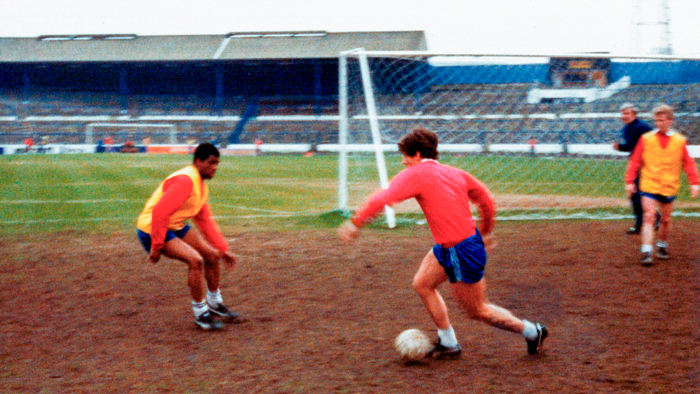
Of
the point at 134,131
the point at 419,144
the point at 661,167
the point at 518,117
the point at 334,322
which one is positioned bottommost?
the point at 334,322

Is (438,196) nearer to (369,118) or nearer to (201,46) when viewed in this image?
(369,118)

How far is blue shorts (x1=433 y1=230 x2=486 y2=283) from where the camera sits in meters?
4.10

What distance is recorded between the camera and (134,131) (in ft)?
125

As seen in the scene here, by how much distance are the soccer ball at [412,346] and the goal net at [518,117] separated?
577 cm

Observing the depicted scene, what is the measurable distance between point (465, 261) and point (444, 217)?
32cm

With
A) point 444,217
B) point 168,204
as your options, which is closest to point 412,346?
point 444,217

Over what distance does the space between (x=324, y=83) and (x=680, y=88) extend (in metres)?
31.2

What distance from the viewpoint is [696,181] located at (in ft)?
23.0

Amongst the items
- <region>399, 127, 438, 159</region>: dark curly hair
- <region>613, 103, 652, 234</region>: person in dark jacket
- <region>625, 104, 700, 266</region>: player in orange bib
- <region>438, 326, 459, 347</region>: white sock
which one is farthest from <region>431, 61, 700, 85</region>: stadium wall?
<region>438, 326, 459, 347</region>: white sock

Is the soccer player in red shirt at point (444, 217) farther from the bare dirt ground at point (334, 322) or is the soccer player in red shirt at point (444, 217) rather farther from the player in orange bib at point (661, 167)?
the player in orange bib at point (661, 167)

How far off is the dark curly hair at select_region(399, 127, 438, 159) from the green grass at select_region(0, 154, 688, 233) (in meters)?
6.38

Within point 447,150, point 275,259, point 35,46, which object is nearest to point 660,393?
point 275,259

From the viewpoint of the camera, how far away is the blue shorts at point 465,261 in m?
4.10

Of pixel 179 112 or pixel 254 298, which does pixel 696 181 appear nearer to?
pixel 254 298
